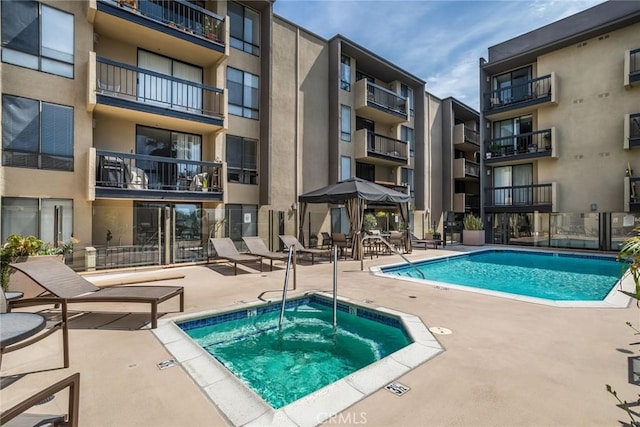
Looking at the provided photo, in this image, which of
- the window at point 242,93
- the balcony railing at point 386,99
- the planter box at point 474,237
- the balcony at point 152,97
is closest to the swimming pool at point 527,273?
the planter box at point 474,237

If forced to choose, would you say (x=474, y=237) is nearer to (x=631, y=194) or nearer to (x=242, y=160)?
(x=631, y=194)

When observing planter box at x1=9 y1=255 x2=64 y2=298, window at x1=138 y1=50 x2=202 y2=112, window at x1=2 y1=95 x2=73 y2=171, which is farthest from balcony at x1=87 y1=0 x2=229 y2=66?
planter box at x1=9 y1=255 x2=64 y2=298

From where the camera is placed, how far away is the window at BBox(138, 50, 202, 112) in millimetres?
10805

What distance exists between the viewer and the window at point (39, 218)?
8156mm

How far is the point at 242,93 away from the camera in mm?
13266

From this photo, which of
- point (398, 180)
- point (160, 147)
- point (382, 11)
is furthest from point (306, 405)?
point (398, 180)

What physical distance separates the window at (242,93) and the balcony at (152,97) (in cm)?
103

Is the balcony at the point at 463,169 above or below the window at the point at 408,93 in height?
below

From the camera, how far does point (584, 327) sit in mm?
4598

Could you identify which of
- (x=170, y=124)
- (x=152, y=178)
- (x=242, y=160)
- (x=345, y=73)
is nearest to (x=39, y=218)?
(x=152, y=178)

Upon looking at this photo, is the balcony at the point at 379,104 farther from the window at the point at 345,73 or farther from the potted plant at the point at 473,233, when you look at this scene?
the potted plant at the point at 473,233

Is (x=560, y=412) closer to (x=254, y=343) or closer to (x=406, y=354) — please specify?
(x=406, y=354)

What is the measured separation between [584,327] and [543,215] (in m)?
15.1

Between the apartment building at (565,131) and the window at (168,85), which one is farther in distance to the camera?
the apartment building at (565,131)
